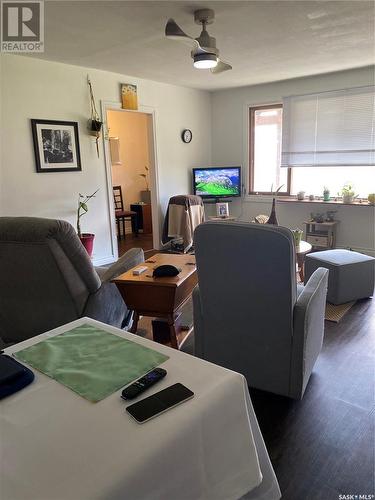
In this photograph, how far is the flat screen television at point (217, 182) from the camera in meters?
6.00

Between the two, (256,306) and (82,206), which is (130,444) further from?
(82,206)

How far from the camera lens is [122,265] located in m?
2.62

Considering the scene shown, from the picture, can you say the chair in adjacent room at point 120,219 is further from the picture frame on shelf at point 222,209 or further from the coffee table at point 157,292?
the coffee table at point 157,292

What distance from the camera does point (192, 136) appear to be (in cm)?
611

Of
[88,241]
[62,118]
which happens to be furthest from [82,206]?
[62,118]

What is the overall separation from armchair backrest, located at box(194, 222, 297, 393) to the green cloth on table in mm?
829

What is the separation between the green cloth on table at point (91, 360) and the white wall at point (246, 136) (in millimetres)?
4876

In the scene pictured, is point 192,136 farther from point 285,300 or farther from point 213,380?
point 213,380

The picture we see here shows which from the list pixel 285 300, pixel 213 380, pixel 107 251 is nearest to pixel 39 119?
pixel 107 251

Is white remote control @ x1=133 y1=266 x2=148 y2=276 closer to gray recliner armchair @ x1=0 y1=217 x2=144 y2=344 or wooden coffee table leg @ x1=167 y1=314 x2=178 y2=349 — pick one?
gray recliner armchair @ x1=0 y1=217 x2=144 y2=344

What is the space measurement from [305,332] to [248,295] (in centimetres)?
35

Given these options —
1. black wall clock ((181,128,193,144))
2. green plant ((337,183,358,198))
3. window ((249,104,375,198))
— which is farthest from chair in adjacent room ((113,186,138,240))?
green plant ((337,183,358,198))

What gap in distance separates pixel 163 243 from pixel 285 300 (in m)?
4.01

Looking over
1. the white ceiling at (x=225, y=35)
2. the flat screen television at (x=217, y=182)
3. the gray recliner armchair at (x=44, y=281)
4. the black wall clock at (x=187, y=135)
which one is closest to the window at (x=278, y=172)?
the flat screen television at (x=217, y=182)
